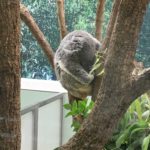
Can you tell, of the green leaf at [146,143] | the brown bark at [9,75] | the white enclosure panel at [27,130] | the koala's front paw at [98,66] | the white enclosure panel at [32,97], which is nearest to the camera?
the brown bark at [9,75]

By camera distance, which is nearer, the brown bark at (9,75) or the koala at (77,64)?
the brown bark at (9,75)

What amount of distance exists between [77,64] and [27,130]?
11.1 inches

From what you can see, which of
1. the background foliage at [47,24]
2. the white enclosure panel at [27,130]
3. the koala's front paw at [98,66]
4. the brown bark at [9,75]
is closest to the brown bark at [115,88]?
the brown bark at [9,75]

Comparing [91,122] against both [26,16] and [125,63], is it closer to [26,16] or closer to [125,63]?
[125,63]

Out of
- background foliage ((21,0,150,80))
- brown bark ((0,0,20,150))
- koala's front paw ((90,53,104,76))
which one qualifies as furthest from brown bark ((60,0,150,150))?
background foliage ((21,0,150,80))

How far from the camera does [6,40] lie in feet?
1.86

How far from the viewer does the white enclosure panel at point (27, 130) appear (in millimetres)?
1102

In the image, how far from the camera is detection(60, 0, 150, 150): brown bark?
602mm

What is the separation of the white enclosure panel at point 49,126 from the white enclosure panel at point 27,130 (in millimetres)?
73

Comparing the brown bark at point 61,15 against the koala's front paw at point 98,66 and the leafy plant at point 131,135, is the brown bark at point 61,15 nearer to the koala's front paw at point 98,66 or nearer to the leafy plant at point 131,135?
the koala's front paw at point 98,66

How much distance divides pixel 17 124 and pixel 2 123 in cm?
2

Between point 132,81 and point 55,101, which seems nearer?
point 132,81

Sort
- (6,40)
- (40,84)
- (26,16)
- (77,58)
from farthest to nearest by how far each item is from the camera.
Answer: (40,84), (26,16), (77,58), (6,40)

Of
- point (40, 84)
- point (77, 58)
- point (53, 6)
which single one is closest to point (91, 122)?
point (77, 58)
